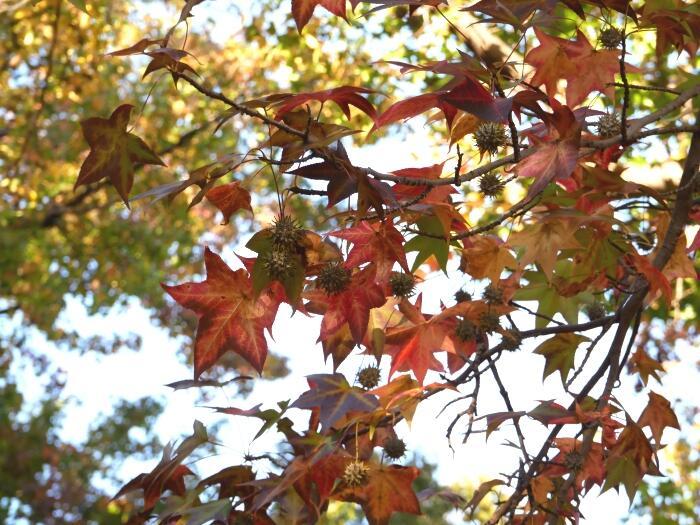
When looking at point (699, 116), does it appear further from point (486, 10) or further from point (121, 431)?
point (121, 431)

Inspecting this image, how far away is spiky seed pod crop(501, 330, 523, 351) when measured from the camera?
2.21 m

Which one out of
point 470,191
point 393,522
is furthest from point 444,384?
point 393,522

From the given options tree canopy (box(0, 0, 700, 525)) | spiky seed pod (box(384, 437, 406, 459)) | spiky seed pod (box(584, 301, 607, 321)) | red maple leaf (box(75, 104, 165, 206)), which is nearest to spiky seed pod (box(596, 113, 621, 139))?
tree canopy (box(0, 0, 700, 525))

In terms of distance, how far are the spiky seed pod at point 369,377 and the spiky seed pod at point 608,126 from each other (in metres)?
0.82

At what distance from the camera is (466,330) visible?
7.57ft

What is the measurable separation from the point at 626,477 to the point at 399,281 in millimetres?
738

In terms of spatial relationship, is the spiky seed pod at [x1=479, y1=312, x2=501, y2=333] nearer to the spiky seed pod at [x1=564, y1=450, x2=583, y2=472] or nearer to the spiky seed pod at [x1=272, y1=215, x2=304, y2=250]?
the spiky seed pod at [x1=564, y1=450, x2=583, y2=472]

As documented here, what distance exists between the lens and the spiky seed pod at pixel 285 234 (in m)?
1.81

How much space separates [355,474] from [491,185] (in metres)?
0.71

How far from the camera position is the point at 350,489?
202cm

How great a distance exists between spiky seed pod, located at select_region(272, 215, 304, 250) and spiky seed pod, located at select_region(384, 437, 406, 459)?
632mm

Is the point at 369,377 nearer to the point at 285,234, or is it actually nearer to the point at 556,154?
the point at 285,234

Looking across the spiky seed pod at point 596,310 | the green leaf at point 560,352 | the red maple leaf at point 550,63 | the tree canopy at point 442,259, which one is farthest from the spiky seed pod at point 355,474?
the spiky seed pod at point 596,310

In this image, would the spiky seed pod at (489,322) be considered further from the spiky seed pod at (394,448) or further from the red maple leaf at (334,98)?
the red maple leaf at (334,98)
